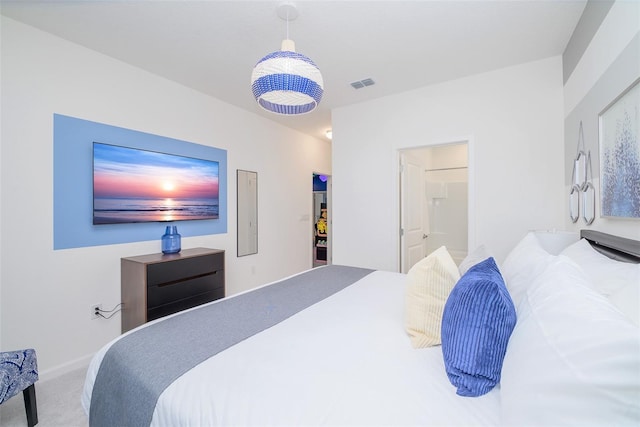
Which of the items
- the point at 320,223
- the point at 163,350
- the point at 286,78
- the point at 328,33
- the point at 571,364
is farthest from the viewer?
the point at 320,223

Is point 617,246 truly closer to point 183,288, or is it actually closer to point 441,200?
point 183,288

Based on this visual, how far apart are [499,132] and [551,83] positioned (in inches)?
22.0

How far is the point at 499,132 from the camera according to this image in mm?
2805

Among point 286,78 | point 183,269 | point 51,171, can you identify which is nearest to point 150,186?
point 51,171

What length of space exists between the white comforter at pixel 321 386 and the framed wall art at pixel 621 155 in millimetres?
1168

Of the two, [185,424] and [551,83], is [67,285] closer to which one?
[185,424]

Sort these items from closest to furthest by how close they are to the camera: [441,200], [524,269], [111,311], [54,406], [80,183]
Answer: [524,269]
[54,406]
[80,183]
[111,311]
[441,200]

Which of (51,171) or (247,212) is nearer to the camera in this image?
(51,171)

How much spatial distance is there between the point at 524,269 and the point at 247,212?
331cm

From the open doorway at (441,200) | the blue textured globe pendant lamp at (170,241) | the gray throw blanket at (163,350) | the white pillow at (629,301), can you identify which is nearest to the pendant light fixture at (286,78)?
the gray throw blanket at (163,350)

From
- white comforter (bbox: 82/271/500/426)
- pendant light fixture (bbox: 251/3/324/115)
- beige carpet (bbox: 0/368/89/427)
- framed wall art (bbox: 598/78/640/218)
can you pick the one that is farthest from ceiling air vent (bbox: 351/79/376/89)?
beige carpet (bbox: 0/368/89/427)

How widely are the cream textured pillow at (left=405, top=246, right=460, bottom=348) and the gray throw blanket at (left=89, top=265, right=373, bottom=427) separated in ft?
2.17

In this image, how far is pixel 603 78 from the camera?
1.59 meters

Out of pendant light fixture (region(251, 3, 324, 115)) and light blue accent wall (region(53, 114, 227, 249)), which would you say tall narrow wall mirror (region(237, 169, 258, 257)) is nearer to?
light blue accent wall (region(53, 114, 227, 249))
